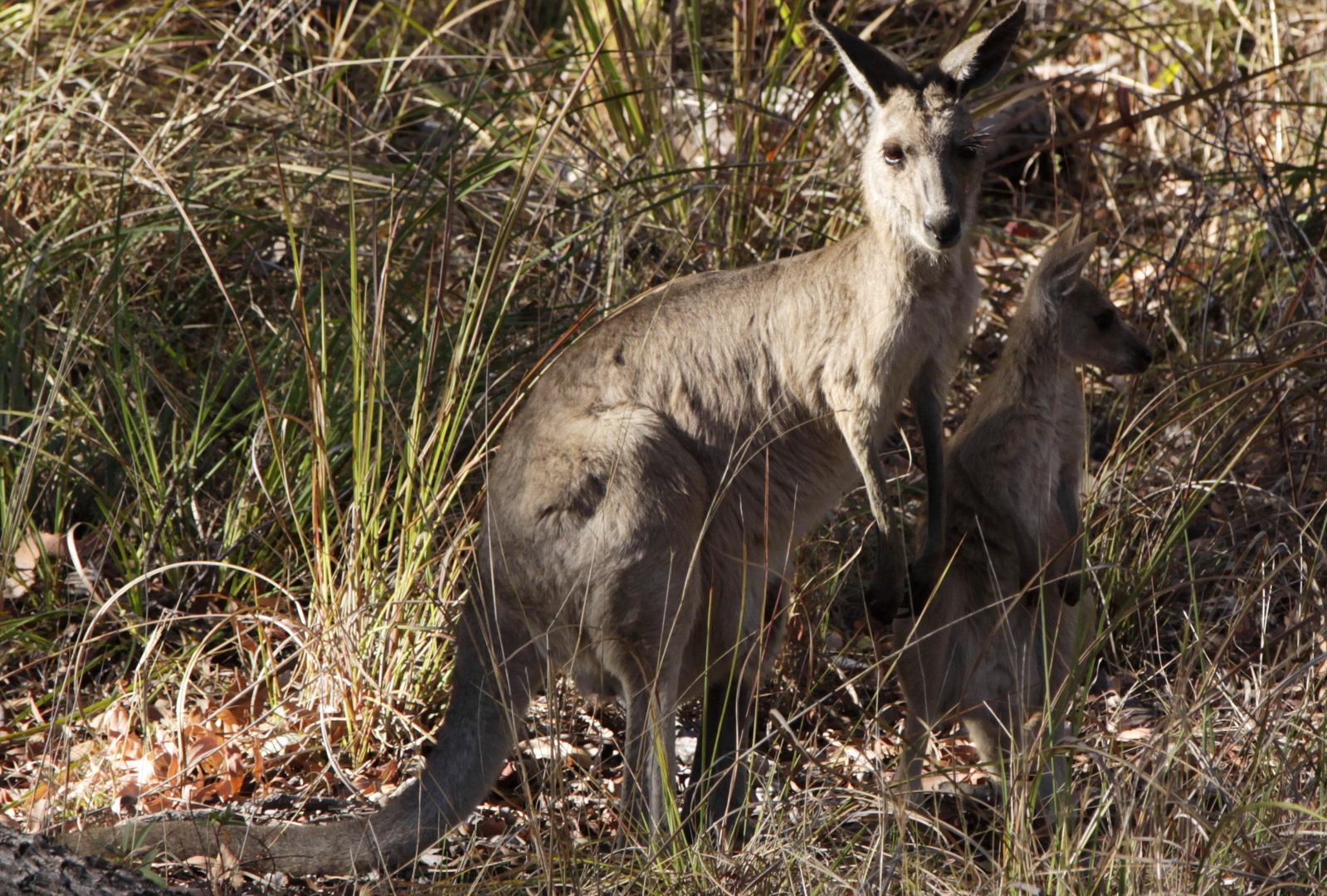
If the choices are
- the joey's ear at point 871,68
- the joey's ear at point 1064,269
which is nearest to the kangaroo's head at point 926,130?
the joey's ear at point 871,68

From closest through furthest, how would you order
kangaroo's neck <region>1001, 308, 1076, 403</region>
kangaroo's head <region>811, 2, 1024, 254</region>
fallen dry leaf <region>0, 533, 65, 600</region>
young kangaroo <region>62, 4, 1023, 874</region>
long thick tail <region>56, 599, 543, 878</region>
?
long thick tail <region>56, 599, 543, 878</region> → young kangaroo <region>62, 4, 1023, 874</region> → kangaroo's head <region>811, 2, 1024, 254</region> → kangaroo's neck <region>1001, 308, 1076, 403</region> → fallen dry leaf <region>0, 533, 65, 600</region>

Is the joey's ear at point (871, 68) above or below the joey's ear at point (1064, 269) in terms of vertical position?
above

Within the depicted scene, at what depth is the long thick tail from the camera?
9.32ft

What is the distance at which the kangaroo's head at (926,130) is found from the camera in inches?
128

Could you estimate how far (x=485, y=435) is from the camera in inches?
149

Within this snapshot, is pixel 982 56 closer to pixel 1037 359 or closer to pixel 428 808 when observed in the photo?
pixel 1037 359

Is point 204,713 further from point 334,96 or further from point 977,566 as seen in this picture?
point 334,96

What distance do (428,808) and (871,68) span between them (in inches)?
86.9

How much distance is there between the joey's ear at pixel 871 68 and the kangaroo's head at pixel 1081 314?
2.36 ft

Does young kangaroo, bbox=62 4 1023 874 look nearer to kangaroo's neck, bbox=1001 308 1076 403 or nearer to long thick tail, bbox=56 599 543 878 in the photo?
long thick tail, bbox=56 599 543 878

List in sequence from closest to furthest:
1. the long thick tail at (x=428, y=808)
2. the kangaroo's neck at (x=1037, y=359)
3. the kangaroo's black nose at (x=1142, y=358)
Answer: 1. the long thick tail at (x=428, y=808)
2. the kangaroo's neck at (x=1037, y=359)
3. the kangaroo's black nose at (x=1142, y=358)

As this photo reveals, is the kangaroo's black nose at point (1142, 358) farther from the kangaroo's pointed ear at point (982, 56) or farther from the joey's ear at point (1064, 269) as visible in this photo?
the kangaroo's pointed ear at point (982, 56)

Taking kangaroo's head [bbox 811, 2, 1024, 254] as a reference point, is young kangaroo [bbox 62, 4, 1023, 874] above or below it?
below

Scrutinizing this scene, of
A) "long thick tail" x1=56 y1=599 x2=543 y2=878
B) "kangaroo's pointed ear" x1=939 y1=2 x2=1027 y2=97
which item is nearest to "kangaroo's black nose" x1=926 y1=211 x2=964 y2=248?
"kangaroo's pointed ear" x1=939 y1=2 x2=1027 y2=97
